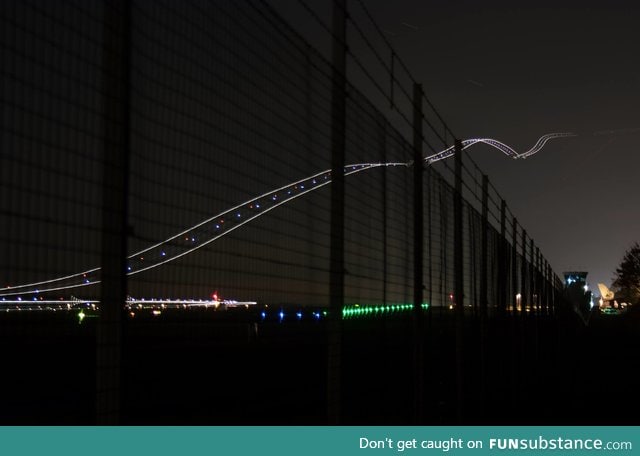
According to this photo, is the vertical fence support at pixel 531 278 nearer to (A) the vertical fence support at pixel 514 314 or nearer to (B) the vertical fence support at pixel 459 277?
(A) the vertical fence support at pixel 514 314

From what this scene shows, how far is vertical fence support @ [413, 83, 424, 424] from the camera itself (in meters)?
6.92

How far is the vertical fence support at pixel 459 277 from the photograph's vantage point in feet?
27.0

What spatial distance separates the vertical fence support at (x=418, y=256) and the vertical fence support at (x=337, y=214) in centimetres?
182

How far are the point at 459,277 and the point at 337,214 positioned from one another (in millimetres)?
3657

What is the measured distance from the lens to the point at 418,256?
23.9ft

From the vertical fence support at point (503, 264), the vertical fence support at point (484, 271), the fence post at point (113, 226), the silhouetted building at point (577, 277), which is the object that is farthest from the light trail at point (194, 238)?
the silhouetted building at point (577, 277)

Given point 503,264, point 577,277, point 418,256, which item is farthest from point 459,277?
point 577,277

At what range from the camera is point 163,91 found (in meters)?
3.45

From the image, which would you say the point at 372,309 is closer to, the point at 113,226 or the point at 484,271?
the point at 113,226

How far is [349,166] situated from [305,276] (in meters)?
1.13

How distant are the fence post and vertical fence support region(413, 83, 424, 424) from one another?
3.96m

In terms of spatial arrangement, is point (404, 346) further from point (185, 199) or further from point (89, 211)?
point (89, 211)

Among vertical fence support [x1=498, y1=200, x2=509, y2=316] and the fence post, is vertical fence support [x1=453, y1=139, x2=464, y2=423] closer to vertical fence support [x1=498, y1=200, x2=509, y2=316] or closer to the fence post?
vertical fence support [x1=498, y1=200, x2=509, y2=316]

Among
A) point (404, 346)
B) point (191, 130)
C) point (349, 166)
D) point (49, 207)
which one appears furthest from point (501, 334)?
point (49, 207)
